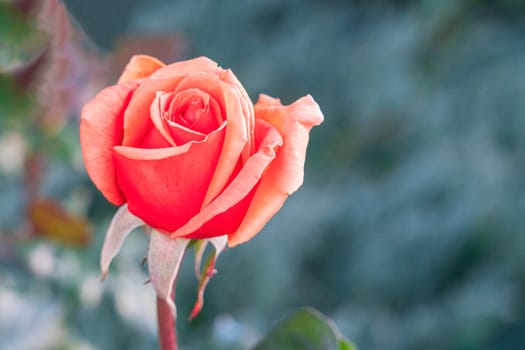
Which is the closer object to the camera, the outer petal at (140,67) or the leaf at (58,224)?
the outer petal at (140,67)

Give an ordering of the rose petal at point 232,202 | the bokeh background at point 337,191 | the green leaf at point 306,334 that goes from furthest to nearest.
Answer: the bokeh background at point 337,191
the green leaf at point 306,334
the rose petal at point 232,202

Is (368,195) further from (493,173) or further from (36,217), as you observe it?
(36,217)

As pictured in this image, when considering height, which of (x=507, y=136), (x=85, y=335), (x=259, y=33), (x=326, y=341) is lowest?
(x=259, y=33)

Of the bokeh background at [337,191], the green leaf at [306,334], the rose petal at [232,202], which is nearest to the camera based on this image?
the rose petal at [232,202]

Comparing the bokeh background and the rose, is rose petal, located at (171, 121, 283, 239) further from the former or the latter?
the bokeh background

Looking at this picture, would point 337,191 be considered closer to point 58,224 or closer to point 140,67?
point 58,224

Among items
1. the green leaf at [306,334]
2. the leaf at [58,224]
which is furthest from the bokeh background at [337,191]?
the green leaf at [306,334]

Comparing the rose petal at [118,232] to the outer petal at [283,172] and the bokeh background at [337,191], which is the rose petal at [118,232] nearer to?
the outer petal at [283,172]

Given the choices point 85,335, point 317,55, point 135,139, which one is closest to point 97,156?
point 135,139
